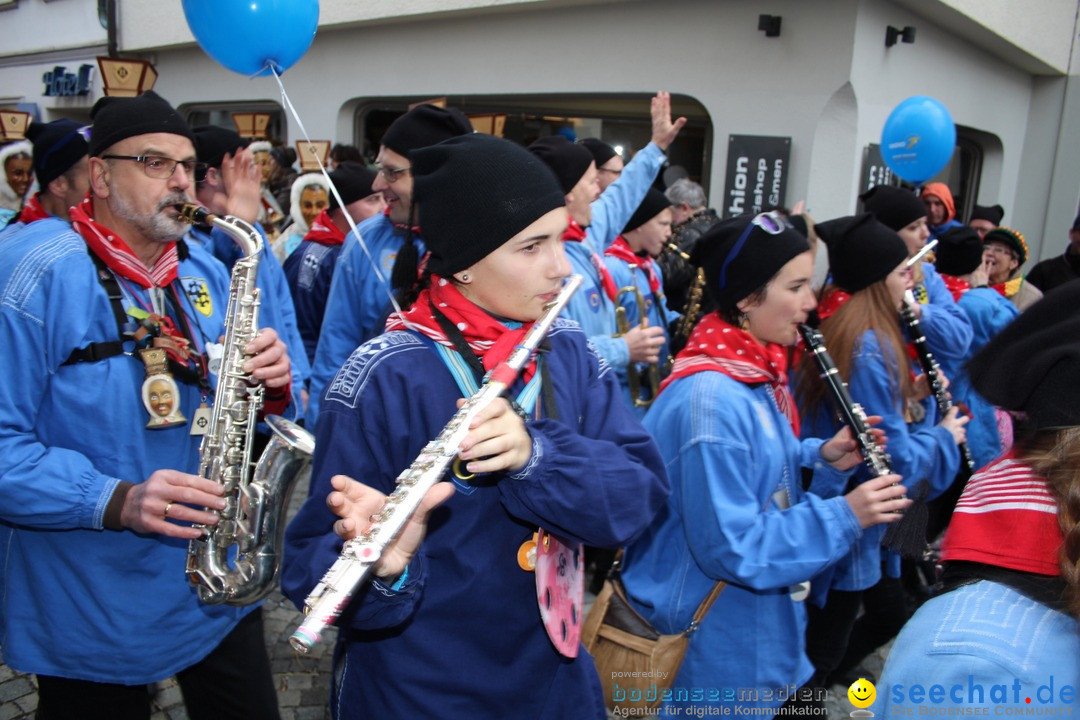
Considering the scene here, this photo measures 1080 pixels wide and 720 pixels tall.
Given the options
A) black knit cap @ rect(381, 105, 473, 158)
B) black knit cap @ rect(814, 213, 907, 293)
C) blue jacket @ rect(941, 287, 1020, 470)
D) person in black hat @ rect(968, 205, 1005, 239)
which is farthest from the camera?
person in black hat @ rect(968, 205, 1005, 239)

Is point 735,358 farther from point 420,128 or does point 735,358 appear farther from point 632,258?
point 632,258

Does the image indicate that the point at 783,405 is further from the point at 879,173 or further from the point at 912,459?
the point at 879,173

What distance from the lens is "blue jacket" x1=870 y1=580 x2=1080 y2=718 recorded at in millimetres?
1035

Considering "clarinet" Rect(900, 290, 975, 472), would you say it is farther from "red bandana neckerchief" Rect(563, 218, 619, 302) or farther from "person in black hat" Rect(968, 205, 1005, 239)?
"person in black hat" Rect(968, 205, 1005, 239)

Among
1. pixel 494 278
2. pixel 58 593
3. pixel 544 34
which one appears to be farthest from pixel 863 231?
pixel 544 34

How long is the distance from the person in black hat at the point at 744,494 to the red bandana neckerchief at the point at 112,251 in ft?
5.18

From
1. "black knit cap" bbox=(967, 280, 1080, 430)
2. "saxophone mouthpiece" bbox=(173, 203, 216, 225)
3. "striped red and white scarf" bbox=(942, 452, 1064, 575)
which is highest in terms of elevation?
"saxophone mouthpiece" bbox=(173, 203, 216, 225)

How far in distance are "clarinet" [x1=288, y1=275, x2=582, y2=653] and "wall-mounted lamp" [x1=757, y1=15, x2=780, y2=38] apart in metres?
6.72

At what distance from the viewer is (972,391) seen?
Result: 295 centimetres

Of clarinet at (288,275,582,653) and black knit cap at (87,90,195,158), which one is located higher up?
black knit cap at (87,90,195,158)

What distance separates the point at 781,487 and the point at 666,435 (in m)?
0.41

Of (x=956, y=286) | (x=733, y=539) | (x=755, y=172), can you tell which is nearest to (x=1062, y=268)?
(x=956, y=286)

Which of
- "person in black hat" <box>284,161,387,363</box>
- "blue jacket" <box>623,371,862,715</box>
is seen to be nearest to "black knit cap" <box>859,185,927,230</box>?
"blue jacket" <box>623,371,862,715</box>

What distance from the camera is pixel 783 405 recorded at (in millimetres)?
2467
